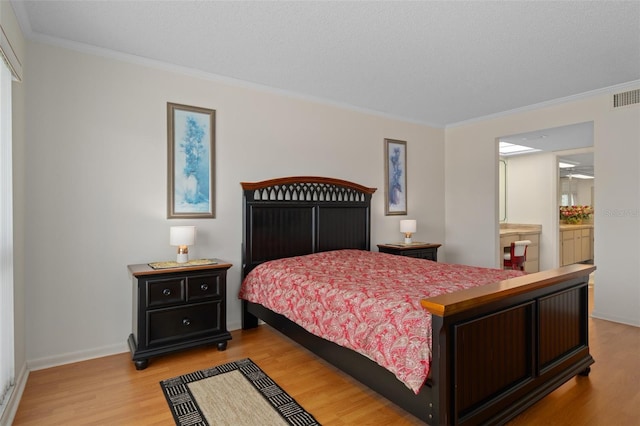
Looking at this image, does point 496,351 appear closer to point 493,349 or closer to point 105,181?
point 493,349

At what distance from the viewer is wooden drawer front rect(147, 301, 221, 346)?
2.89m

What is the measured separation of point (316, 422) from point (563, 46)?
11.3ft

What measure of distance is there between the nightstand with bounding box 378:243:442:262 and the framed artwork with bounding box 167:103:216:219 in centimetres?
230

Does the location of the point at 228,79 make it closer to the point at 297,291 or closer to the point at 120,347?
the point at 297,291

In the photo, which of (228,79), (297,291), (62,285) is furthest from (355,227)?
(62,285)

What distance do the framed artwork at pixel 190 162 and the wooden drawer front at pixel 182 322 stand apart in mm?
891

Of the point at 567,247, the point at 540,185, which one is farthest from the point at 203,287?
the point at 567,247

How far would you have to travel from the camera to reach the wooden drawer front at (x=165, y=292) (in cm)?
286

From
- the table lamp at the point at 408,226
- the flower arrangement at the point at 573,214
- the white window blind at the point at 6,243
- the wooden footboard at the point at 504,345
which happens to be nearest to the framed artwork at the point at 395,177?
the table lamp at the point at 408,226

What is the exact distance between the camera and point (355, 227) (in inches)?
180

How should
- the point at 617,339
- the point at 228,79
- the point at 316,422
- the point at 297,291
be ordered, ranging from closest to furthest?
the point at 316,422 < the point at 297,291 < the point at 617,339 < the point at 228,79

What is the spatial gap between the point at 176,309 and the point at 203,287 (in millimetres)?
272

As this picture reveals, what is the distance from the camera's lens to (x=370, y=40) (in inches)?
114

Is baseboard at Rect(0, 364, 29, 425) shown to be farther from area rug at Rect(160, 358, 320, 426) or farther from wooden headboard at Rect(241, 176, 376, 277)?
wooden headboard at Rect(241, 176, 376, 277)
